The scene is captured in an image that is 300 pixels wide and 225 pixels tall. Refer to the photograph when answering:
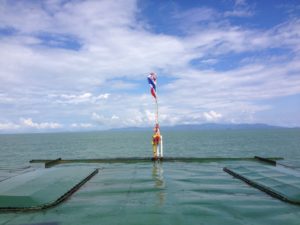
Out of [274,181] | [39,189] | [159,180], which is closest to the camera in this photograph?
[39,189]

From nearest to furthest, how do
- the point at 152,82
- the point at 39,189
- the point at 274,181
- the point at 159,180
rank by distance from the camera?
the point at 39,189 → the point at 274,181 → the point at 159,180 → the point at 152,82

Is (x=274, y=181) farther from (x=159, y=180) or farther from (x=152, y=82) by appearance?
(x=152, y=82)

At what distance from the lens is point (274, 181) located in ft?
61.2

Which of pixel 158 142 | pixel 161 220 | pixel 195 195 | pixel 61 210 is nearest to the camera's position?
pixel 161 220

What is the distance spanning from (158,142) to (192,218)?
16.4 m

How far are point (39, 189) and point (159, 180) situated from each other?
24.1 ft

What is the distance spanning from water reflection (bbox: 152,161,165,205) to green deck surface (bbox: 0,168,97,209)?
4.64 meters

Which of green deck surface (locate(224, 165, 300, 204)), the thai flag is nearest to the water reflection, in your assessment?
green deck surface (locate(224, 165, 300, 204))

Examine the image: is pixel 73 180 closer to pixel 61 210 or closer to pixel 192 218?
pixel 61 210

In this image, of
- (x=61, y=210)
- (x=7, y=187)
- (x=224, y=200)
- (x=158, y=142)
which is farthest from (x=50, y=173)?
(x=224, y=200)

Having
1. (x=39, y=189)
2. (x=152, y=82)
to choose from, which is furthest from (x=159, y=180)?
(x=152, y=82)

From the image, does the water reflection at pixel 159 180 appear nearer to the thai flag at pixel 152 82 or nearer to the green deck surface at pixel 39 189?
the green deck surface at pixel 39 189

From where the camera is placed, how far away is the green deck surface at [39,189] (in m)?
14.0

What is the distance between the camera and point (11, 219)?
12266 mm
